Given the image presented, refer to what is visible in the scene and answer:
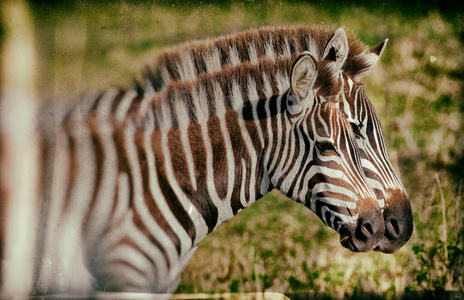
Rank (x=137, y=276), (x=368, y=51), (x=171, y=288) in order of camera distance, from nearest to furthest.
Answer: (x=137, y=276), (x=171, y=288), (x=368, y=51)

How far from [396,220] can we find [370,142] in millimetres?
732

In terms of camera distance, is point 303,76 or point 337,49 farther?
point 337,49

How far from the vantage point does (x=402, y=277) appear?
4.51 m

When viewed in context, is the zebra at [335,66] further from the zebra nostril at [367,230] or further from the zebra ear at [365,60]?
the zebra nostril at [367,230]

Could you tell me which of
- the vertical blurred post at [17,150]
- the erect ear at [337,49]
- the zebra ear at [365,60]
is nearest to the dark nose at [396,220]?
the zebra ear at [365,60]

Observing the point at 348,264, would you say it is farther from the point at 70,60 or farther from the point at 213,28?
the point at 70,60

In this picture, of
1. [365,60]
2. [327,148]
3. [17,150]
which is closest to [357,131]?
[327,148]

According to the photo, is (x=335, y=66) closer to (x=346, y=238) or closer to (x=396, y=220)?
(x=346, y=238)

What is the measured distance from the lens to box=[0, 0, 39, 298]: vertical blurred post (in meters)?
3.46

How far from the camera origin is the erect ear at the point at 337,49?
11.3 ft

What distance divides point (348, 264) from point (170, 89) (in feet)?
8.50

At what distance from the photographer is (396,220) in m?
3.83

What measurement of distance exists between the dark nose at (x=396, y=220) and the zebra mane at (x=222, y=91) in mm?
1181

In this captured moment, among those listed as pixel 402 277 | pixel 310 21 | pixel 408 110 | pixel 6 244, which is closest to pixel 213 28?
pixel 310 21
